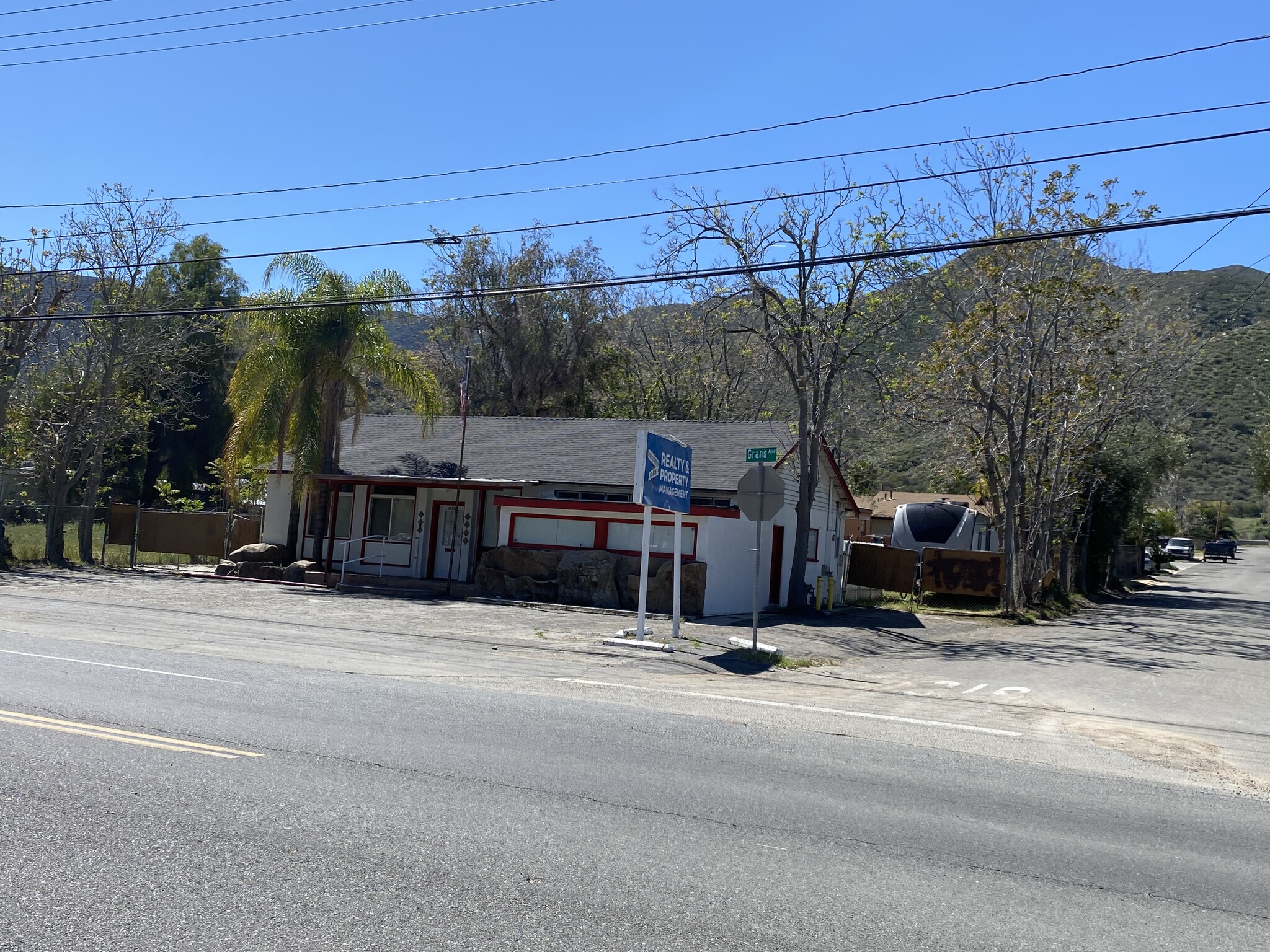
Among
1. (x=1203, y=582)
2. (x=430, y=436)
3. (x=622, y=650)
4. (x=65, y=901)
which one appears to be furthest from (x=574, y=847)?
(x=1203, y=582)

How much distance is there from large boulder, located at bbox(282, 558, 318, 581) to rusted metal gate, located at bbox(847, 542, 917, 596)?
16952 millimetres

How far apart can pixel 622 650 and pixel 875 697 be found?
466 cm

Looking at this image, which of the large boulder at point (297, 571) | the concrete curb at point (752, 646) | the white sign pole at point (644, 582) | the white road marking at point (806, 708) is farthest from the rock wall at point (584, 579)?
the white road marking at point (806, 708)

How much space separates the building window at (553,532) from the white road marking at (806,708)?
11.6m

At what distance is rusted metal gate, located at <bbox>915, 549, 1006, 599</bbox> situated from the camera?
3309 cm

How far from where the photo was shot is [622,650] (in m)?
16.4

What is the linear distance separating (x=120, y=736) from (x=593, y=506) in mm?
16950

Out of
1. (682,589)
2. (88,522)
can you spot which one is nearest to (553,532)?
(682,589)

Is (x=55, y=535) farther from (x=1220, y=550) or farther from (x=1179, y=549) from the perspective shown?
(x=1179, y=549)

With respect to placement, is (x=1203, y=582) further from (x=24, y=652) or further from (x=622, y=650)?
(x=24, y=652)

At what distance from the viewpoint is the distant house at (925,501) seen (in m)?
44.2

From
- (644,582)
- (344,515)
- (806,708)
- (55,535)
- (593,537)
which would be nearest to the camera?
(806,708)

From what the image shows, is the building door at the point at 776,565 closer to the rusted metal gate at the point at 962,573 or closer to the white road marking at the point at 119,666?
the rusted metal gate at the point at 962,573

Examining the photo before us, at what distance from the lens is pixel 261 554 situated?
1169 inches
